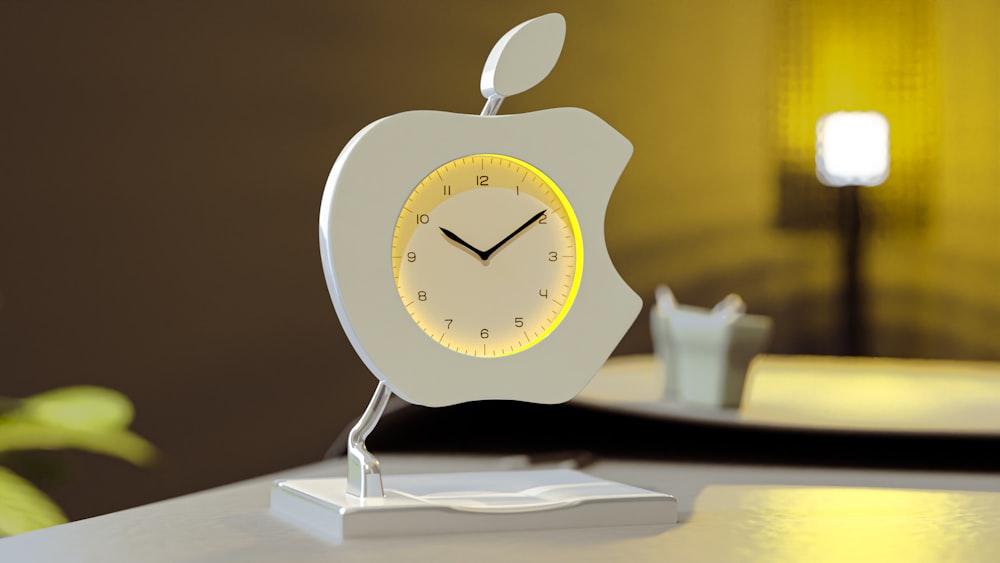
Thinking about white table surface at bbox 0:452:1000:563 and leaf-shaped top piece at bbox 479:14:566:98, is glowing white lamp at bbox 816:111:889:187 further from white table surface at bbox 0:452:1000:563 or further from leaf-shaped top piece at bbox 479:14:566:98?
leaf-shaped top piece at bbox 479:14:566:98

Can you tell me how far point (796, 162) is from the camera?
333 centimetres

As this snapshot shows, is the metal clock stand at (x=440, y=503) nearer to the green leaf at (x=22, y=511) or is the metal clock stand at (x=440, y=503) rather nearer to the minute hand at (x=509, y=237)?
the minute hand at (x=509, y=237)

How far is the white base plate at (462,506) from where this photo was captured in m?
0.72

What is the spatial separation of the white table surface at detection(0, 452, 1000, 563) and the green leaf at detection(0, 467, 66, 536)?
1.43 ft

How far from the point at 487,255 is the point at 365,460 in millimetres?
167

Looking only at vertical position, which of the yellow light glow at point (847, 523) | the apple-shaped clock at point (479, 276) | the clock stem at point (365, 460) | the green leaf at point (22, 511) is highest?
the apple-shaped clock at point (479, 276)

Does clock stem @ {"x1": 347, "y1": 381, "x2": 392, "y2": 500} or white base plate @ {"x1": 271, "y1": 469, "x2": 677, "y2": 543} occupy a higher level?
clock stem @ {"x1": 347, "y1": 381, "x2": 392, "y2": 500}

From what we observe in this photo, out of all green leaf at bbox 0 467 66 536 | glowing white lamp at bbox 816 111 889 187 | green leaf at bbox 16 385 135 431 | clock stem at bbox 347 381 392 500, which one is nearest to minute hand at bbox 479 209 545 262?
clock stem at bbox 347 381 392 500

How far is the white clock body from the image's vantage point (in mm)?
752

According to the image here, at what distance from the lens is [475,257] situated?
798 mm

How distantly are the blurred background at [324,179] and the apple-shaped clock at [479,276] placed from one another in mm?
1159

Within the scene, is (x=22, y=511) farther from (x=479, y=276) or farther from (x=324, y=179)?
(x=324, y=179)

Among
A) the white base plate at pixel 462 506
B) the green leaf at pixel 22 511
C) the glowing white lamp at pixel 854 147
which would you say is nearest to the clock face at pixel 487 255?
the white base plate at pixel 462 506

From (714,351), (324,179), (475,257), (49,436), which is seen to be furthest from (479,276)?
(324,179)
